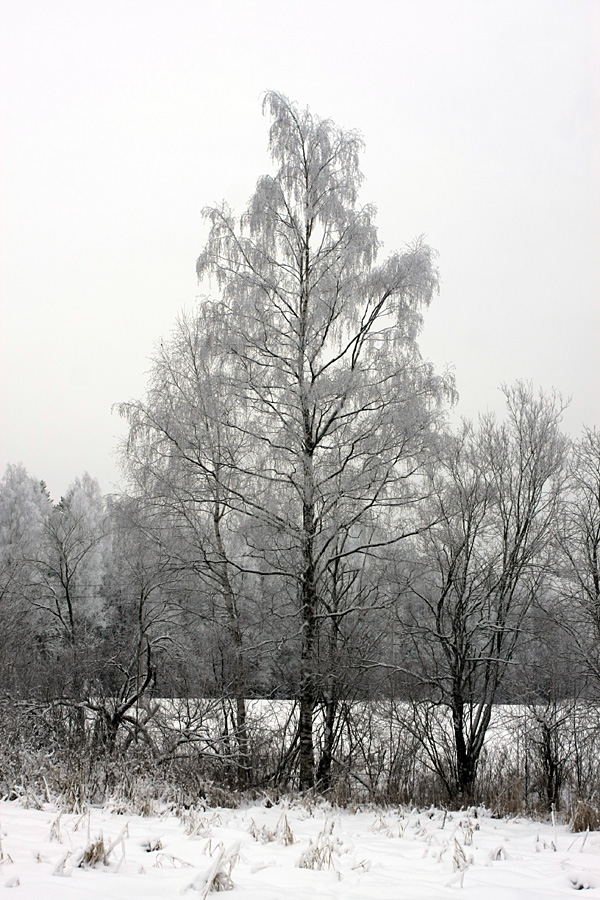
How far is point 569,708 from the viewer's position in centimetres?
1107

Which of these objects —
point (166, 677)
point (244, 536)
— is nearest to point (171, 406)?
point (244, 536)

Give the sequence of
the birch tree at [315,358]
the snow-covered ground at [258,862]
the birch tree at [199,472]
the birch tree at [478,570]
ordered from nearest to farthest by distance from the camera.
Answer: the snow-covered ground at [258,862], the birch tree at [315,358], the birch tree at [199,472], the birch tree at [478,570]

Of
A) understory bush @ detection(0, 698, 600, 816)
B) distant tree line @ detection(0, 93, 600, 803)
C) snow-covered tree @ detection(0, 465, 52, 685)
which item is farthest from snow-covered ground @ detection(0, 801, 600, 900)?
snow-covered tree @ detection(0, 465, 52, 685)

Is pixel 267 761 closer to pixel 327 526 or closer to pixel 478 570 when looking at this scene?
pixel 327 526

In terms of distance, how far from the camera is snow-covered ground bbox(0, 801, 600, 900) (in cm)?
306

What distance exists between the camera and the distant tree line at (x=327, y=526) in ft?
32.2

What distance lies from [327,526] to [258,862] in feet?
21.1

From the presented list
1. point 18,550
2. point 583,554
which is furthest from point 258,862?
point 18,550

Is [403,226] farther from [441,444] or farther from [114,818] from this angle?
[114,818]

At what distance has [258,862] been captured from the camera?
3.97 m

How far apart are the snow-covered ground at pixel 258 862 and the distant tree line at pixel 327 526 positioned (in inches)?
154

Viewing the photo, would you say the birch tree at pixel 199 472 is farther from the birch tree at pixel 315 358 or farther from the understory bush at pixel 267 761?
the understory bush at pixel 267 761

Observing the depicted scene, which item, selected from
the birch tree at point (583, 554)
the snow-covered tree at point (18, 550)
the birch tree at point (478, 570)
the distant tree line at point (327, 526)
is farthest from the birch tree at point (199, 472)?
the birch tree at point (583, 554)

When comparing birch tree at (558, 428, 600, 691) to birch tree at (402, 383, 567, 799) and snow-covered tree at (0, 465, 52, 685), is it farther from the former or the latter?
snow-covered tree at (0, 465, 52, 685)
